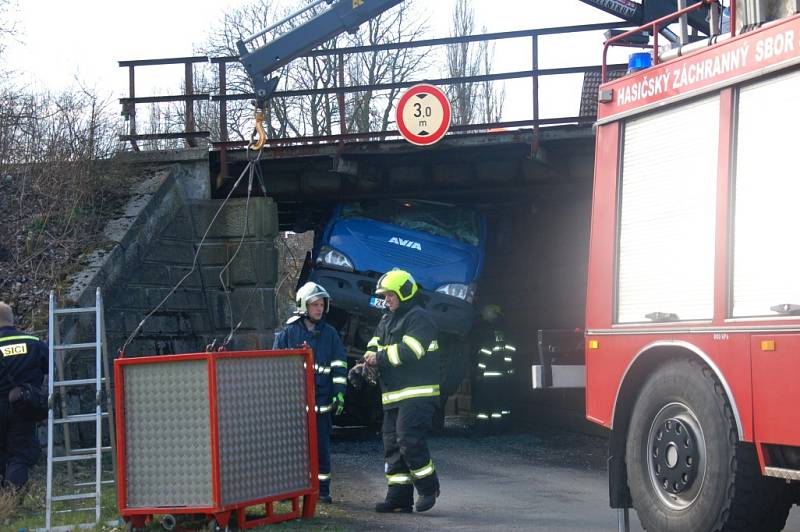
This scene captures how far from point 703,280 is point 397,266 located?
8440 millimetres

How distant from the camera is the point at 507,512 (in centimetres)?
844

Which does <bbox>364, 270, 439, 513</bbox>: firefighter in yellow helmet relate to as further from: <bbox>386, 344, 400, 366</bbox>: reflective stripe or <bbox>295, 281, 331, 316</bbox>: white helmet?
<bbox>295, 281, 331, 316</bbox>: white helmet

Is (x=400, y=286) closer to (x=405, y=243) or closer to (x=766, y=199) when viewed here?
(x=766, y=199)

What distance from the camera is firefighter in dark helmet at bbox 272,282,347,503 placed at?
347 inches

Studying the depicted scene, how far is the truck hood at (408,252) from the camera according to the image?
46.2 feet

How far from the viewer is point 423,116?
48.5 feet

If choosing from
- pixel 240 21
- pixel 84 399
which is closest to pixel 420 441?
pixel 84 399

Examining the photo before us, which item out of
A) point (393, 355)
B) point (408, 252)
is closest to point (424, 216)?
point (408, 252)

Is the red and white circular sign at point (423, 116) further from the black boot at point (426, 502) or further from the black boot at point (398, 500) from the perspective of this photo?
the black boot at point (426, 502)

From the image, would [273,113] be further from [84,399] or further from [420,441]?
[420,441]

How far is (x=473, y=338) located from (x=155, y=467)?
8.84 m

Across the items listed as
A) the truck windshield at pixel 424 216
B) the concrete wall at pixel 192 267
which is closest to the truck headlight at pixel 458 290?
the truck windshield at pixel 424 216

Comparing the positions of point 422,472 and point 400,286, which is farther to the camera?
point 400,286

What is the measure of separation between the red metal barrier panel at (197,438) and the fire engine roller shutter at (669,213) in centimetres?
261
